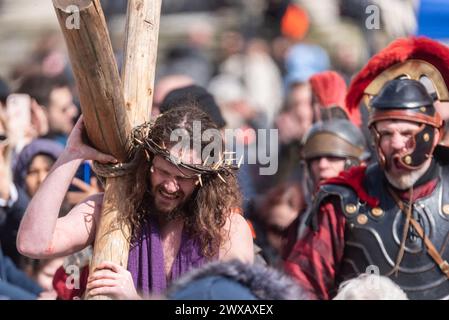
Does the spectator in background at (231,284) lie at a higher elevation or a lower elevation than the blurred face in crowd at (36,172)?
lower

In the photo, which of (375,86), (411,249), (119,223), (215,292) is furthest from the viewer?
(375,86)

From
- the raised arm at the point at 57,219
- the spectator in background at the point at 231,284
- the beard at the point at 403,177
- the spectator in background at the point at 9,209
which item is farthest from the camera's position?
the spectator in background at the point at 9,209

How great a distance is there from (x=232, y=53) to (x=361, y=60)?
0.94 m

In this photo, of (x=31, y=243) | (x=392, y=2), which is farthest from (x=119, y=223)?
(x=392, y=2)

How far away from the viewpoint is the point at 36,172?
5957 millimetres

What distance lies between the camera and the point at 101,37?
3367 millimetres

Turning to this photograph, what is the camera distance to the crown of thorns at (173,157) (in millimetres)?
3600

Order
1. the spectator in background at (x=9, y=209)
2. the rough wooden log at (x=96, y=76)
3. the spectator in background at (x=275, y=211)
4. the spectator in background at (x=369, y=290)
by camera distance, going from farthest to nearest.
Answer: the spectator in background at (x=275, y=211) < the spectator in background at (x=9, y=209) < the rough wooden log at (x=96, y=76) < the spectator in background at (x=369, y=290)

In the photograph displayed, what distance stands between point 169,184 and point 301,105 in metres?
3.48

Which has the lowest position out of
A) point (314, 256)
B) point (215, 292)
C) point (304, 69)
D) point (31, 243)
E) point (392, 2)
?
point (215, 292)

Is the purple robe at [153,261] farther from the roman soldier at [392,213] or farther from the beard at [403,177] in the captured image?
the beard at [403,177]

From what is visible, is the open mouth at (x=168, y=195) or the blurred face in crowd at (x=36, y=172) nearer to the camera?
the open mouth at (x=168, y=195)

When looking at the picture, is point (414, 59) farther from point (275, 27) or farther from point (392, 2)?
point (275, 27)

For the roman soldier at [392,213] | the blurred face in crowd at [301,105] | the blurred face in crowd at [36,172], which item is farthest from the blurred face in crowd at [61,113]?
the roman soldier at [392,213]
